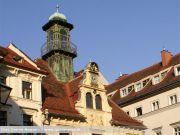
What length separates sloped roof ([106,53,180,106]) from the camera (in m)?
51.8

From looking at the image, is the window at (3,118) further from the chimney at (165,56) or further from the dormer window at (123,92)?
the chimney at (165,56)

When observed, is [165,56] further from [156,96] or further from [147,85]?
[156,96]

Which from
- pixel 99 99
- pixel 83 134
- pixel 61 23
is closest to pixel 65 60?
pixel 61 23

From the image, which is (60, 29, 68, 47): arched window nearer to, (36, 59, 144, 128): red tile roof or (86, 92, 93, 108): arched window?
(36, 59, 144, 128): red tile roof

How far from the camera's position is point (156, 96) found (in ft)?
173

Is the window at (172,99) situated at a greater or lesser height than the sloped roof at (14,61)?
lesser

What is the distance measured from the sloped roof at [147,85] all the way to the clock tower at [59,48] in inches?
439

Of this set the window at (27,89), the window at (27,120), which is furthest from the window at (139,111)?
the window at (27,120)

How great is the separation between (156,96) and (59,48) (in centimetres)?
1404

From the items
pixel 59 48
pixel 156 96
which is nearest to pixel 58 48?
pixel 59 48

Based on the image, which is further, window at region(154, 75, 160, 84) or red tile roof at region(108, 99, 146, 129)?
window at region(154, 75, 160, 84)

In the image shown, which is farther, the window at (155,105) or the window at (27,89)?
the window at (155,105)

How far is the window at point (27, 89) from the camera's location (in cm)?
3481

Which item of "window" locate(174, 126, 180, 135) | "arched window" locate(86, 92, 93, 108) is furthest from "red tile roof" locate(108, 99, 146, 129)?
"window" locate(174, 126, 180, 135)
